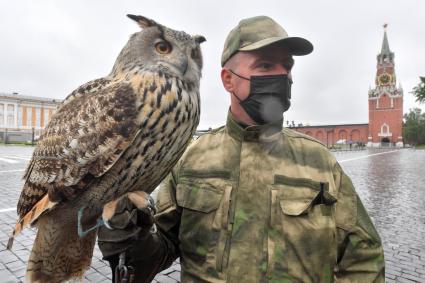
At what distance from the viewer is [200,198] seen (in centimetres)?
209

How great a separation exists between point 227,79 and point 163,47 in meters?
0.58

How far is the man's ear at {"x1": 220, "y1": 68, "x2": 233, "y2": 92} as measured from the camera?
2321 mm

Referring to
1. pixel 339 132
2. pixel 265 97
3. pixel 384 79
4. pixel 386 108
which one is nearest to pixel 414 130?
pixel 386 108

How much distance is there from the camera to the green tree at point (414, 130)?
289ft

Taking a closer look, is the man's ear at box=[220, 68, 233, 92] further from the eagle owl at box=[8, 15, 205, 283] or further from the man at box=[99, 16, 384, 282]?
the eagle owl at box=[8, 15, 205, 283]

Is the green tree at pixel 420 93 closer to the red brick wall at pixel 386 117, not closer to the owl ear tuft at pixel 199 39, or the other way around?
the owl ear tuft at pixel 199 39

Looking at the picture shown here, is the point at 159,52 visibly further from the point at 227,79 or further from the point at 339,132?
the point at 339,132

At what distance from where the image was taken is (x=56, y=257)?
217 centimetres

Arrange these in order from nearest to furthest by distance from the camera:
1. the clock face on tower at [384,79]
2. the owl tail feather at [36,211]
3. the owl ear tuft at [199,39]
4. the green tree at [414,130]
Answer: the owl tail feather at [36,211], the owl ear tuft at [199,39], the green tree at [414,130], the clock face on tower at [384,79]

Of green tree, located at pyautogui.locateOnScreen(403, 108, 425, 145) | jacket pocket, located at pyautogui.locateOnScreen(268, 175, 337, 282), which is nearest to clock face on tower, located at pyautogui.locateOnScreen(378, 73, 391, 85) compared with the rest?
green tree, located at pyautogui.locateOnScreen(403, 108, 425, 145)

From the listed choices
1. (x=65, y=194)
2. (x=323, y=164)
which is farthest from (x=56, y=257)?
(x=323, y=164)

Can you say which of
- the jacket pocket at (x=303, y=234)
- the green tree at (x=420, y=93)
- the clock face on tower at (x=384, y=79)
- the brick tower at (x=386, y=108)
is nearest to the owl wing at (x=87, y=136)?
the jacket pocket at (x=303, y=234)

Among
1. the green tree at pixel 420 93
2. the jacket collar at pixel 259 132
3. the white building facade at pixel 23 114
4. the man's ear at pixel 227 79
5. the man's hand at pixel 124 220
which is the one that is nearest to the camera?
the man's hand at pixel 124 220

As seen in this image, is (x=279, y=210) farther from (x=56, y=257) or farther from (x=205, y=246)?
(x=56, y=257)
